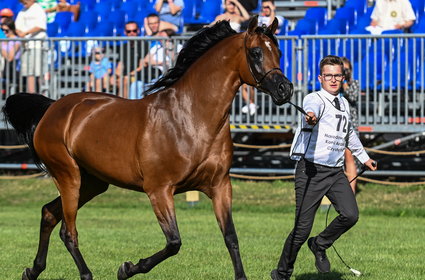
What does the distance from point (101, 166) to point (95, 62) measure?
815cm

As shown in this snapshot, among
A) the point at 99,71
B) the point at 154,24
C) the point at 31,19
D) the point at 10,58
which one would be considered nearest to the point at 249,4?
the point at 154,24

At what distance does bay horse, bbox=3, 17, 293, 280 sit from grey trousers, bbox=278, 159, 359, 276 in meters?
0.62

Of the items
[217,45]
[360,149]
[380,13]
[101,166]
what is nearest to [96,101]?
[101,166]

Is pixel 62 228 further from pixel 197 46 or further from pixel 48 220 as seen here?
pixel 197 46

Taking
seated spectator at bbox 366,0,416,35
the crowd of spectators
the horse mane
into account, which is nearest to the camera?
the horse mane

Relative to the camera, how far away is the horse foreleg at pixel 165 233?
761 cm

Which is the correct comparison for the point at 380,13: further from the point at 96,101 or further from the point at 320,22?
the point at 96,101

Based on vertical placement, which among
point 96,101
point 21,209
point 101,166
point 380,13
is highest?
point 380,13

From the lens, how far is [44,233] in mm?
8992

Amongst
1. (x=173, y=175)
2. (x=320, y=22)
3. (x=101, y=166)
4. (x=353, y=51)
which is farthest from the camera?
(x=320, y=22)

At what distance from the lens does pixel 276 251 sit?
1100cm

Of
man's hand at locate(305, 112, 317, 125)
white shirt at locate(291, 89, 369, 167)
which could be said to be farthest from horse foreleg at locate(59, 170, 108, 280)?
man's hand at locate(305, 112, 317, 125)

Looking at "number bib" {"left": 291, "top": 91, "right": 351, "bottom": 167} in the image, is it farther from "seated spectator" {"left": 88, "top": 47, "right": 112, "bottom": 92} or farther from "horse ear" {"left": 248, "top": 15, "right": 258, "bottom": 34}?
"seated spectator" {"left": 88, "top": 47, "right": 112, "bottom": 92}

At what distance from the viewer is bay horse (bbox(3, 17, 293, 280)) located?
25.3 ft
